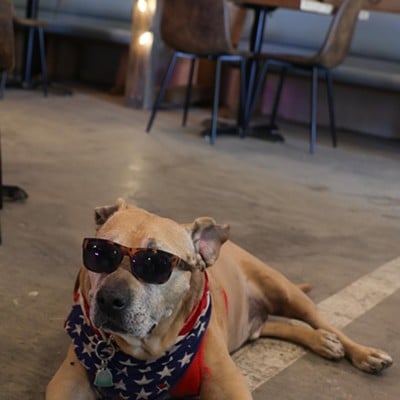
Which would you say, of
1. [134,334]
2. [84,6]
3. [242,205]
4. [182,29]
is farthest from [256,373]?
[84,6]

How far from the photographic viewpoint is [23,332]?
211cm

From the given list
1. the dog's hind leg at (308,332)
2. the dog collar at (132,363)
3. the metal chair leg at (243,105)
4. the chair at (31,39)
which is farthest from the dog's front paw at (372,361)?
the chair at (31,39)

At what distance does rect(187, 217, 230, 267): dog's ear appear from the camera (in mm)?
1705

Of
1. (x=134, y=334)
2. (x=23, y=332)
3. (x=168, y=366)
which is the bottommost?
(x=23, y=332)

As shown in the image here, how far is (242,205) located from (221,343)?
6.42ft

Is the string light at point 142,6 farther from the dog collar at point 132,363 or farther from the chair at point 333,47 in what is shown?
the dog collar at point 132,363

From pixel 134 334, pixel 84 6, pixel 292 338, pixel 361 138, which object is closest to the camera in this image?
pixel 134 334

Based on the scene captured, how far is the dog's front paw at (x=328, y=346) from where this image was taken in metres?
2.13

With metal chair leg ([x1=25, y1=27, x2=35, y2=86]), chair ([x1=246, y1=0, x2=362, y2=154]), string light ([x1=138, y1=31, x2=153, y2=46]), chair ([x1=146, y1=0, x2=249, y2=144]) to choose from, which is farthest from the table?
metal chair leg ([x1=25, y1=27, x2=35, y2=86])

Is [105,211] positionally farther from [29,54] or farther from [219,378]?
[29,54]

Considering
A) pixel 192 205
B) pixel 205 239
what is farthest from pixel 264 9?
pixel 205 239

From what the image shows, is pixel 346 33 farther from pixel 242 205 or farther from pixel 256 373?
pixel 256 373

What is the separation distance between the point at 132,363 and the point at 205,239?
0.98ft

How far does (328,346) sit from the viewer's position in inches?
84.4
